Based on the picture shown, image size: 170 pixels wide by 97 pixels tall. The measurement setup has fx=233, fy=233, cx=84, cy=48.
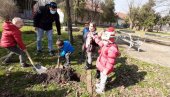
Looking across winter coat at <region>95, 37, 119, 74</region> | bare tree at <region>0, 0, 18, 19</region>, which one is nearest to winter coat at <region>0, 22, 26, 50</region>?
winter coat at <region>95, 37, 119, 74</region>

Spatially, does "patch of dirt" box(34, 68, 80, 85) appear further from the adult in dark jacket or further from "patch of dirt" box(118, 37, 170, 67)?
"patch of dirt" box(118, 37, 170, 67)

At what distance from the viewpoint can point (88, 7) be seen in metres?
67.9

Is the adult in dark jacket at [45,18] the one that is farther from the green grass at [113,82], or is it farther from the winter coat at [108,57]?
the winter coat at [108,57]

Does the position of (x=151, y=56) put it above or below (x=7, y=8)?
below

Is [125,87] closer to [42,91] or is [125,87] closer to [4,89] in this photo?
[42,91]

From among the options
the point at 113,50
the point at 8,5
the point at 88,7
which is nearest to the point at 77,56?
the point at 113,50

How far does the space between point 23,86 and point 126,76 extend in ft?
10.7

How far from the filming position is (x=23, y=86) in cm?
659

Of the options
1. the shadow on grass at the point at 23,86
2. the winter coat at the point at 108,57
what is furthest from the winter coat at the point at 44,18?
the winter coat at the point at 108,57

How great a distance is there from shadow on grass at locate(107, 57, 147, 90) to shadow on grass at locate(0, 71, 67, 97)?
1607 millimetres

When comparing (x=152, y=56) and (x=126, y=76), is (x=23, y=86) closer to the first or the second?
(x=126, y=76)

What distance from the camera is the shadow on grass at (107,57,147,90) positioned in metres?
7.12

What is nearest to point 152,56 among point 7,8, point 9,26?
point 9,26

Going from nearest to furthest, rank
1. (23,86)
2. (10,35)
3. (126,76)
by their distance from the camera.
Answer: (23,86) < (10,35) < (126,76)
